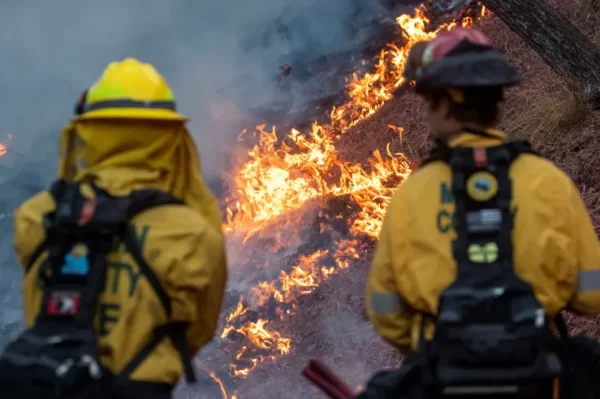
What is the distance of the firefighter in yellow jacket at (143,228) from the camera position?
2.27m

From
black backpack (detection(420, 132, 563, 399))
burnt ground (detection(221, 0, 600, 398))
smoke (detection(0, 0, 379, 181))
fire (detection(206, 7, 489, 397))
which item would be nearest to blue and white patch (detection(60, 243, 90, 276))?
black backpack (detection(420, 132, 563, 399))

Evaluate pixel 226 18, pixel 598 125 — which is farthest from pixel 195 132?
pixel 598 125

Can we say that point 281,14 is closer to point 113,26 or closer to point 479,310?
point 113,26

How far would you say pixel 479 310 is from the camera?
219cm

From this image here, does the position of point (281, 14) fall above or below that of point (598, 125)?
above

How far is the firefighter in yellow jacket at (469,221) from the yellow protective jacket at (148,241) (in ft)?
1.95

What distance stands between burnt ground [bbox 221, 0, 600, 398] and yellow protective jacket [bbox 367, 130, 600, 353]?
104 inches

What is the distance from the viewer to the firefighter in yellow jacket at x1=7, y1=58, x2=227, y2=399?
2.27m

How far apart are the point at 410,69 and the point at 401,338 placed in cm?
94

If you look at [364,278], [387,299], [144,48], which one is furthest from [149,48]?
[387,299]

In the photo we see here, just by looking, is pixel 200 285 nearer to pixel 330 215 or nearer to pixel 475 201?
pixel 475 201

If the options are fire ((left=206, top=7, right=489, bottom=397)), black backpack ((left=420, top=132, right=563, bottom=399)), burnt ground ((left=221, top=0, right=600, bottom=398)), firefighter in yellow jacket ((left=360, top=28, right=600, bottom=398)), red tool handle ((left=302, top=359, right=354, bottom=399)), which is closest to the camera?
black backpack ((left=420, top=132, right=563, bottom=399))

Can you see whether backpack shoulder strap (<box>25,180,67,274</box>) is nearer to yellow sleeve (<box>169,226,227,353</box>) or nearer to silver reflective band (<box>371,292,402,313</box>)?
yellow sleeve (<box>169,226,227,353</box>)

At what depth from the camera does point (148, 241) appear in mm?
2293
